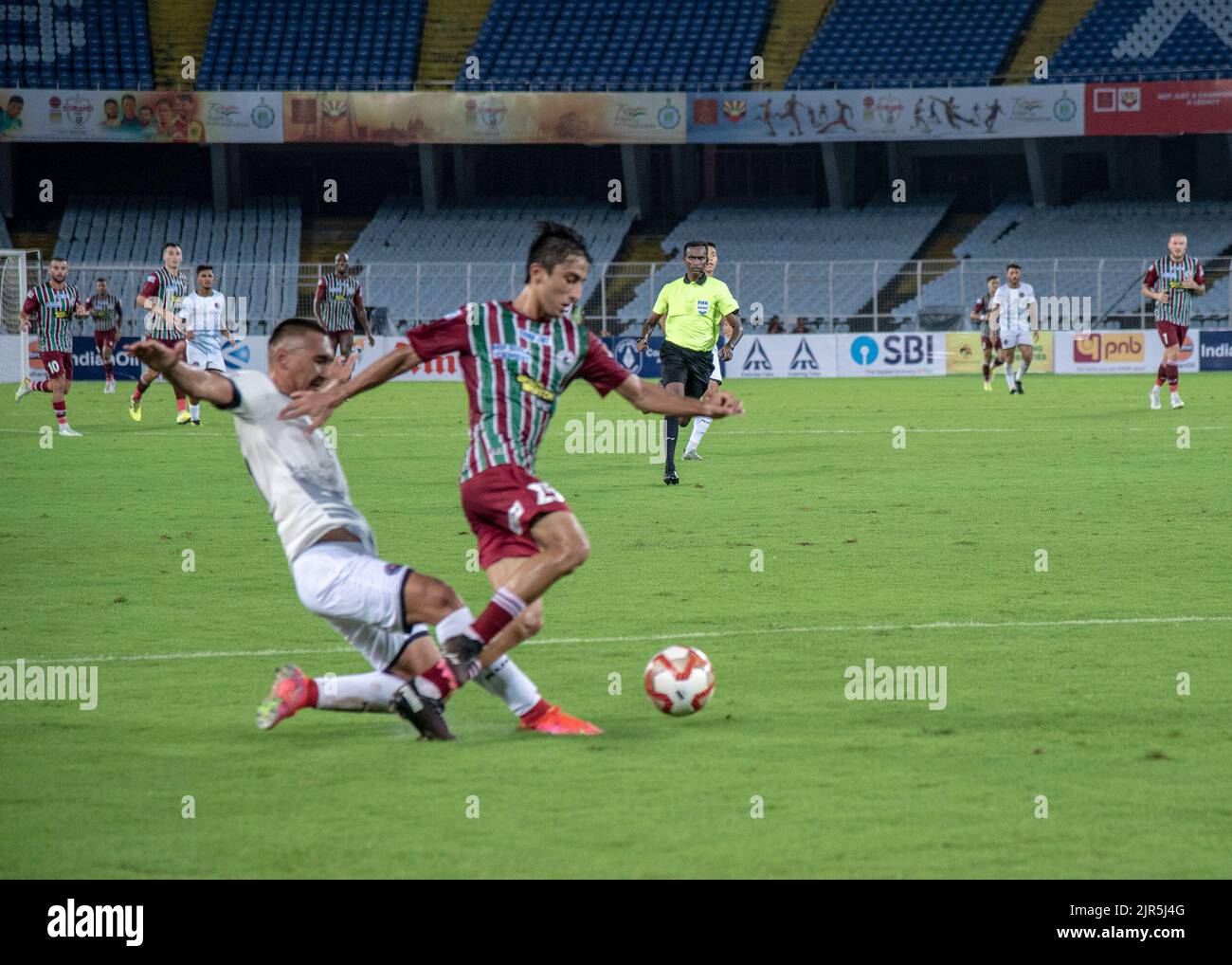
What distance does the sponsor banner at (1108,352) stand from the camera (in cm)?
4166

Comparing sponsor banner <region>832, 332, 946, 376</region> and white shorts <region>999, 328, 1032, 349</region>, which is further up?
sponsor banner <region>832, 332, 946, 376</region>

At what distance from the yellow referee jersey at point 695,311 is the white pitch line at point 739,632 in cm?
898

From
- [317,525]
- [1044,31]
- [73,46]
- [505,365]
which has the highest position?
[73,46]

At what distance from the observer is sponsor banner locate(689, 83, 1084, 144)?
48469 mm

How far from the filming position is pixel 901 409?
29.1m

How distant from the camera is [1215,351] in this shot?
136ft

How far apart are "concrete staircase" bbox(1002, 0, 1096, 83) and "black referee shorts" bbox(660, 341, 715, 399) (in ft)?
112

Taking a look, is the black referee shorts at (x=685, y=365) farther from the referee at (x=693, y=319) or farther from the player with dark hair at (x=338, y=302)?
the player with dark hair at (x=338, y=302)

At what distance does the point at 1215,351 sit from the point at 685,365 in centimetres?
2620

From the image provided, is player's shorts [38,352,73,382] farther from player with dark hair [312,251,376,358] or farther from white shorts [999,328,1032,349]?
white shorts [999,328,1032,349]

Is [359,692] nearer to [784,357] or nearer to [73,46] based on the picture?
[784,357]

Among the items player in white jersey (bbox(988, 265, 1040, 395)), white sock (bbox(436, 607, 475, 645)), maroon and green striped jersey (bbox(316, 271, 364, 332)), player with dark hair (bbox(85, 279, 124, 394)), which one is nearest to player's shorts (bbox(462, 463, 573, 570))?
white sock (bbox(436, 607, 475, 645))
